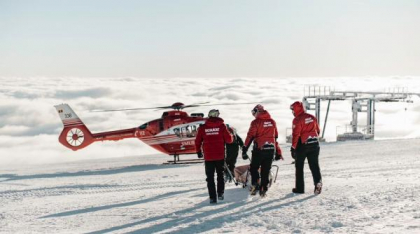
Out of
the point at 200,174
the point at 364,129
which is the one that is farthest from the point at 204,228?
the point at 364,129

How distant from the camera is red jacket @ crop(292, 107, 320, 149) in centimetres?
954

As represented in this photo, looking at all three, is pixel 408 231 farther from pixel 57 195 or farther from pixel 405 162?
pixel 405 162

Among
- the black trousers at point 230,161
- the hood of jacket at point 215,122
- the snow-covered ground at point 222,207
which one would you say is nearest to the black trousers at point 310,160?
the snow-covered ground at point 222,207

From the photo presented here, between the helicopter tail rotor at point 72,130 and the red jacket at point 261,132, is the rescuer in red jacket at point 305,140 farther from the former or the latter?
the helicopter tail rotor at point 72,130

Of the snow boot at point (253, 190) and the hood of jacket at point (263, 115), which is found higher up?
the hood of jacket at point (263, 115)

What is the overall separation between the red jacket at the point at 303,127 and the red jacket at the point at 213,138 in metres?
1.23

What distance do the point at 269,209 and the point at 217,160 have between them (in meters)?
1.48

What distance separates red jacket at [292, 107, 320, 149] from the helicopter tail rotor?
13.2 meters

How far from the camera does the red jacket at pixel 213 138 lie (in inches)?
363

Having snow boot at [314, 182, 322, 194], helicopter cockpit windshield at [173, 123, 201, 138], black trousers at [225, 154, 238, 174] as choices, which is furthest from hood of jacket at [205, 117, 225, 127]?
helicopter cockpit windshield at [173, 123, 201, 138]

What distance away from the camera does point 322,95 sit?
114 feet

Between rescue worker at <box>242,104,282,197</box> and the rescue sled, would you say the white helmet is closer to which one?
rescue worker at <box>242,104,282,197</box>

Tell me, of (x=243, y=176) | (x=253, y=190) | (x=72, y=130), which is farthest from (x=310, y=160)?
(x=72, y=130)

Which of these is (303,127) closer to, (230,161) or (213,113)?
(213,113)
